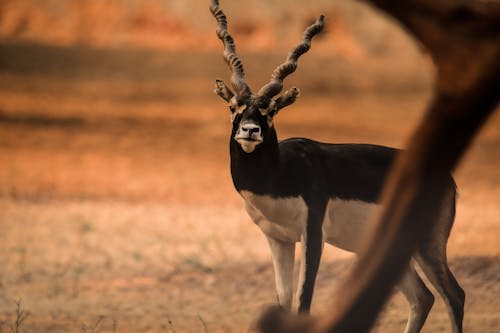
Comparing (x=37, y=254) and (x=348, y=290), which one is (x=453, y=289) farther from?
(x=37, y=254)

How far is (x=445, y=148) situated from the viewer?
15.6 ft

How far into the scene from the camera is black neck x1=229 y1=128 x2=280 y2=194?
28.1 ft

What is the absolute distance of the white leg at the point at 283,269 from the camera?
893 centimetres

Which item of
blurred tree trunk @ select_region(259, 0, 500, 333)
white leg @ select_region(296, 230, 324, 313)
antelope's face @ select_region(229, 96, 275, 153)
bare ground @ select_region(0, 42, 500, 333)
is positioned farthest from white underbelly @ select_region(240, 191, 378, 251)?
blurred tree trunk @ select_region(259, 0, 500, 333)

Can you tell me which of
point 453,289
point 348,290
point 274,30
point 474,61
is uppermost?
point 474,61

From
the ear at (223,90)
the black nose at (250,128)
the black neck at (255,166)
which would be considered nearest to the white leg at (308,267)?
the black neck at (255,166)

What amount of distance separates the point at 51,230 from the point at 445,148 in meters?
11.5

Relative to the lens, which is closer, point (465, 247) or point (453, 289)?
point (453, 289)

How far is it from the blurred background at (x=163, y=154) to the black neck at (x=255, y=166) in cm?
186

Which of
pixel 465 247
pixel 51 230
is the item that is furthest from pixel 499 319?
pixel 51 230

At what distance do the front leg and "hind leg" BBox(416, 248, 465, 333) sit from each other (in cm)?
79

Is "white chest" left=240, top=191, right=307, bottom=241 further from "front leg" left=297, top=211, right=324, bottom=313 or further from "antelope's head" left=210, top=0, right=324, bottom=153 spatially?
"antelope's head" left=210, top=0, right=324, bottom=153

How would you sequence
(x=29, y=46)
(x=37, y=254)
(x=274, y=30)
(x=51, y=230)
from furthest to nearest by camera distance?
1. (x=274, y=30)
2. (x=29, y=46)
3. (x=51, y=230)
4. (x=37, y=254)

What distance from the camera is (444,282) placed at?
882 cm
